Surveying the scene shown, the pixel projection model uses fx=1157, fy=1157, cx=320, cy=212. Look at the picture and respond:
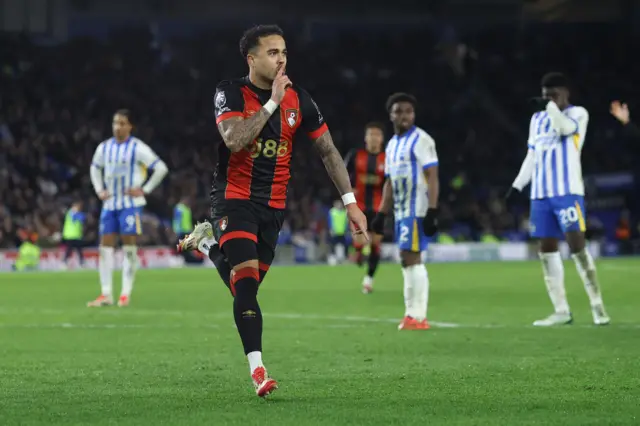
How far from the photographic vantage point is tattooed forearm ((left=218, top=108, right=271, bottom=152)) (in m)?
6.12

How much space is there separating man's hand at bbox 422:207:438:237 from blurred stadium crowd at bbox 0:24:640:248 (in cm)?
2130

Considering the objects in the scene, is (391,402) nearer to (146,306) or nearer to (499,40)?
(146,306)

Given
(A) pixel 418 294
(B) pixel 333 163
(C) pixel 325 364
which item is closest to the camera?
(B) pixel 333 163

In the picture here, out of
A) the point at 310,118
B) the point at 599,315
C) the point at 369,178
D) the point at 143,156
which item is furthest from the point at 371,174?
the point at 310,118

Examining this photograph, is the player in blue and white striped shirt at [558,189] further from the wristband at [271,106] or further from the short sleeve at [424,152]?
the wristband at [271,106]

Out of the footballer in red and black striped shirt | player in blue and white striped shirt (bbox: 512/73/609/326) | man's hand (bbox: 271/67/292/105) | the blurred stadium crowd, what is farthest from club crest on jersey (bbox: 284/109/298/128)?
the blurred stadium crowd

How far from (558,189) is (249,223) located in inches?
207

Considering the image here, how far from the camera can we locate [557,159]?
10953 mm

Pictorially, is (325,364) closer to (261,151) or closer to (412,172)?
(261,151)

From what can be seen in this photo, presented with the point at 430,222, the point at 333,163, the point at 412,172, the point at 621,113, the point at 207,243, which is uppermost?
the point at 621,113

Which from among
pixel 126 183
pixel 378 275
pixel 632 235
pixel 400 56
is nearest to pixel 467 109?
pixel 400 56

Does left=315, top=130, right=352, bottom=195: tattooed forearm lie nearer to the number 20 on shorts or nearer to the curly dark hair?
the number 20 on shorts

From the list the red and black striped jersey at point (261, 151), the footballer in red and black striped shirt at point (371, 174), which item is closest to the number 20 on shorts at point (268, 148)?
the red and black striped jersey at point (261, 151)

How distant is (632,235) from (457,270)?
53.2 ft
